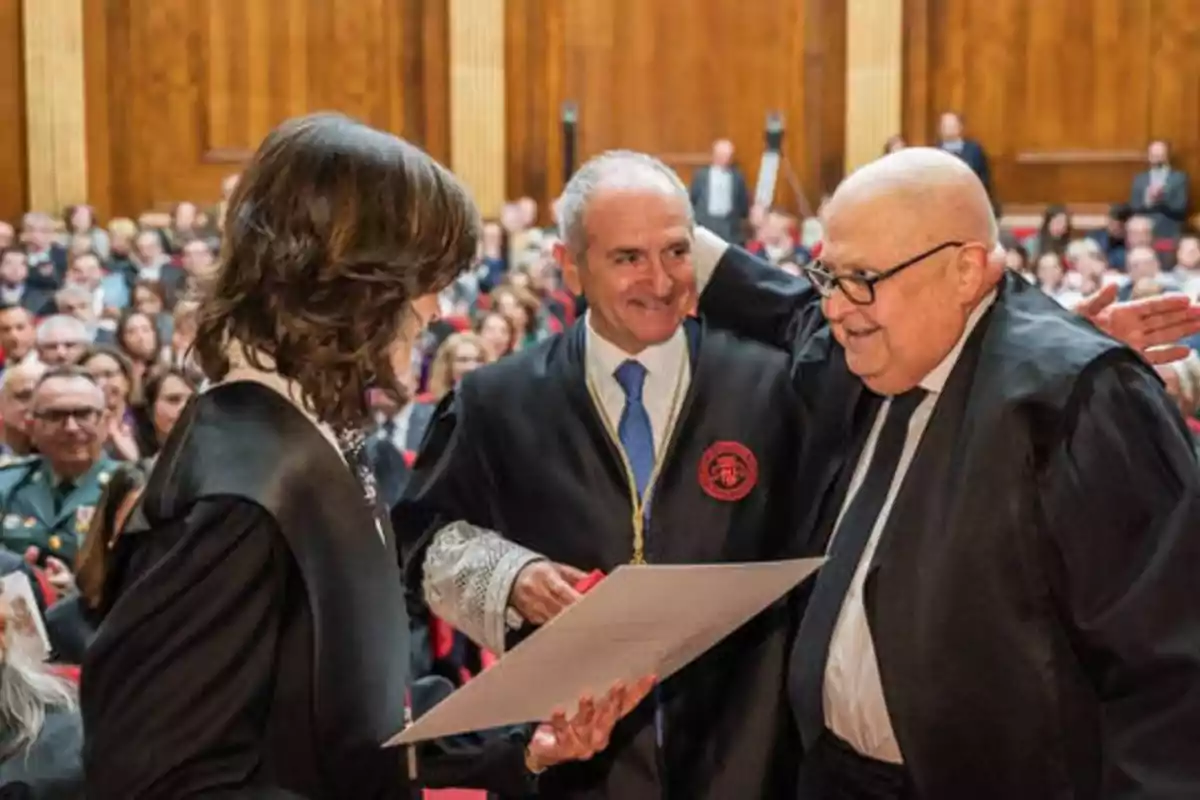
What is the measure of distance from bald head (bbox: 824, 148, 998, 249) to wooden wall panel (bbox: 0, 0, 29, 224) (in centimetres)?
1444

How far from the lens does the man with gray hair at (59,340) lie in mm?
7824

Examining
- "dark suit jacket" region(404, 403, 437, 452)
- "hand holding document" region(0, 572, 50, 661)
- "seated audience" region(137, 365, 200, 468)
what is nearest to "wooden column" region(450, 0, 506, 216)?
"dark suit jacket" region(404, 403, 437, 452)

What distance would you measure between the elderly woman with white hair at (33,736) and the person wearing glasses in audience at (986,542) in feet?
4.63

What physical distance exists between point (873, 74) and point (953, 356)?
1308 centimetres

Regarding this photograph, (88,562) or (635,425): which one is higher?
(635,425)

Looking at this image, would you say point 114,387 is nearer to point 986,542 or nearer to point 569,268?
point 569,268

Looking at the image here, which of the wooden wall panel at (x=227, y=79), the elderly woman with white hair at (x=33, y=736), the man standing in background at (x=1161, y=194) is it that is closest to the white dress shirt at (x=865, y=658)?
the elderly woman with white hair at (x=33, y=736)

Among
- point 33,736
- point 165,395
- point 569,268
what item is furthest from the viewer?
point 165,395

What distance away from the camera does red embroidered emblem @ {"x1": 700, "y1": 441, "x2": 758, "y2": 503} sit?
2691 millimetres

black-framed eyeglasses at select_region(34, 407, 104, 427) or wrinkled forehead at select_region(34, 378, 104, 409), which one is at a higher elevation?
wrinkled forehead at select_region(34, 378, 104, 409)

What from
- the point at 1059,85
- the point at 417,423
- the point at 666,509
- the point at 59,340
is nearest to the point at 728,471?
the point at 666,509

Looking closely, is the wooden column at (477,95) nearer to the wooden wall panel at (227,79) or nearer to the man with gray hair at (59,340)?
the wooden wall panel at (227,79)

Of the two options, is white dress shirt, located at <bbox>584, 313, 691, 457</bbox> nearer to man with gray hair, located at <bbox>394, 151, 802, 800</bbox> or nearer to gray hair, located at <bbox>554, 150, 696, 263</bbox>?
man with gray hair, located at <bbox>394, 151, 802, 800</bbox>

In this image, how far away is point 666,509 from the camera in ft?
8.86
